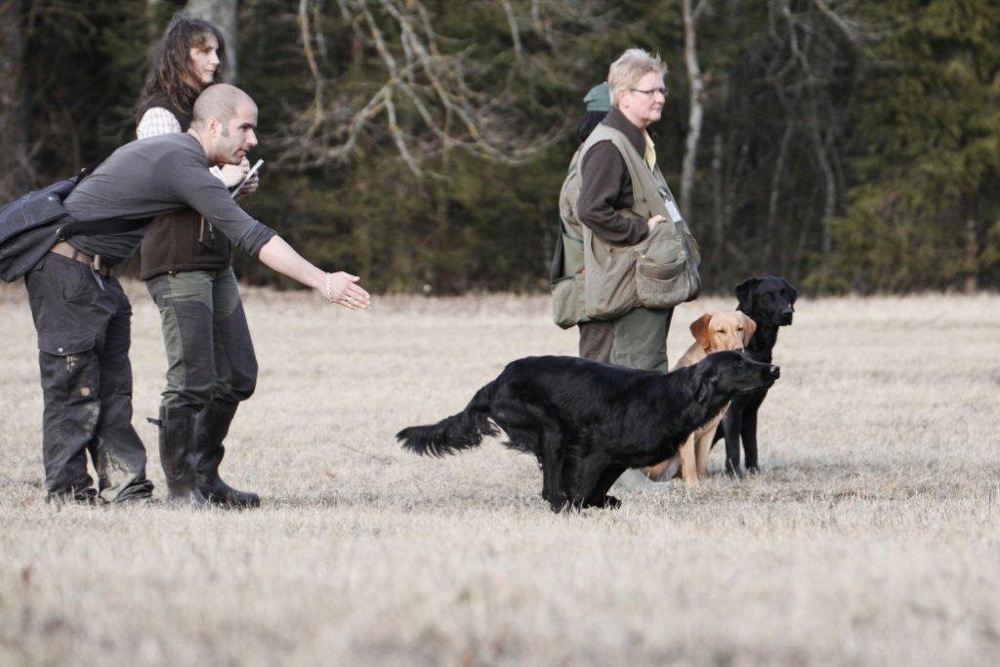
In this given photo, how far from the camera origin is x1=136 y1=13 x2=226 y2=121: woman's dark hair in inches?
249

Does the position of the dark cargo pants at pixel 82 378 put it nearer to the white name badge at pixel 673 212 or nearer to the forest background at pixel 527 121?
the white name badge at pixel 673 212

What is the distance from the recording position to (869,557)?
428cm

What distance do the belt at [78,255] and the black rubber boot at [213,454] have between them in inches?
33.9

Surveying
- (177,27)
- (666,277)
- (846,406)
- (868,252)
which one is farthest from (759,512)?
(868,252)

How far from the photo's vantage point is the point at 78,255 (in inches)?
242

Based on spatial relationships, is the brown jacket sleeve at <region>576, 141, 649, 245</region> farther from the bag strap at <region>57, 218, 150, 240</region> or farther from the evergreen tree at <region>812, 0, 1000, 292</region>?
the evergreen tree at <region>812, 0, 1000, 292</region>

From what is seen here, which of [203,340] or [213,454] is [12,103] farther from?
[203,340]

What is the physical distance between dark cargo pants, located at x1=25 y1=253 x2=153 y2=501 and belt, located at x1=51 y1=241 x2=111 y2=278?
0.07 ft

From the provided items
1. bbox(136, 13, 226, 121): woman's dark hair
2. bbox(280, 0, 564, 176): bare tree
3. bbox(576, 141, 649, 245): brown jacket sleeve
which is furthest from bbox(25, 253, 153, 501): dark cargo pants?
bbox(280, 0, 564, 176): bare tree

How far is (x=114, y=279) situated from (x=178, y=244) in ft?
1.66

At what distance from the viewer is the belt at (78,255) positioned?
20.1ft

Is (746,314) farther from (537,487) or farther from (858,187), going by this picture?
(858,187)

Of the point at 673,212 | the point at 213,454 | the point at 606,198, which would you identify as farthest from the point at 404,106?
the point at 213,454

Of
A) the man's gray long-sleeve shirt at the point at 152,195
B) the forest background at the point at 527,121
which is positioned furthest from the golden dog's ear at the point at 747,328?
the forest background at the point at 527,121
